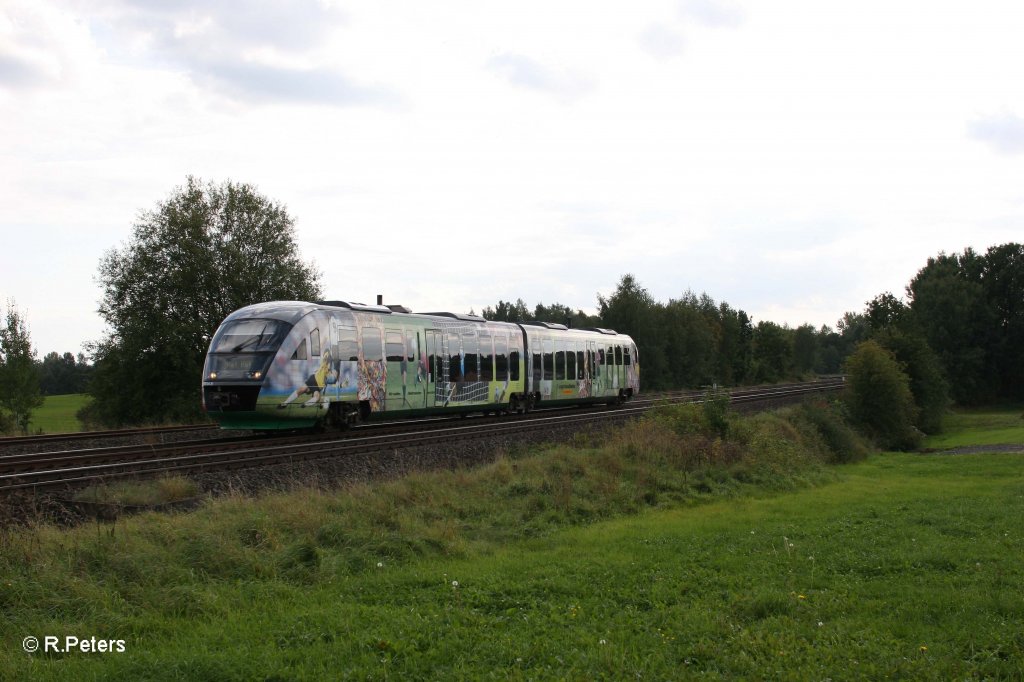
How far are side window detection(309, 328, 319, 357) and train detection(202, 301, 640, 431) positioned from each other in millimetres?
24

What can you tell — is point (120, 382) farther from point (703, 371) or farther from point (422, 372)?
point (703, 371)

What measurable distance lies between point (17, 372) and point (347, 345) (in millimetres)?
25319

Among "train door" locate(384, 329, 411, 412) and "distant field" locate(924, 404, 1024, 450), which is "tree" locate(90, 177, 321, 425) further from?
"distant field" locate(924, 404, 1024, 450)

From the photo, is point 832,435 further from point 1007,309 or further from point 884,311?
point 1007,309

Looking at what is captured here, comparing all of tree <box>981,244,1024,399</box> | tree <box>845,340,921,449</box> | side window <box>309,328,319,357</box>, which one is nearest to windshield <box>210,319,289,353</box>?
side window <box>309,328,319,357</box>

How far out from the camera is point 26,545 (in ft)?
26.7

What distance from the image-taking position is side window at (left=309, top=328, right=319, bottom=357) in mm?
18617

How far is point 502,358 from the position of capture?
2753cm

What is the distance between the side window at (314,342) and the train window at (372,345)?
1931 mm

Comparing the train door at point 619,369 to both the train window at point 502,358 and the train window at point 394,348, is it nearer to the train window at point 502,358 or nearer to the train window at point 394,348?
the train window at point 502,358

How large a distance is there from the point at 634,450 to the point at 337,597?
11.6 m

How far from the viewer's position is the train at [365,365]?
707 inches

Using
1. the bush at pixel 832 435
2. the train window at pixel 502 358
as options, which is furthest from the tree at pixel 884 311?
the train window at pixel 502 358

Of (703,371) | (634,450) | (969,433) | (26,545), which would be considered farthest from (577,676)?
(703,371)
